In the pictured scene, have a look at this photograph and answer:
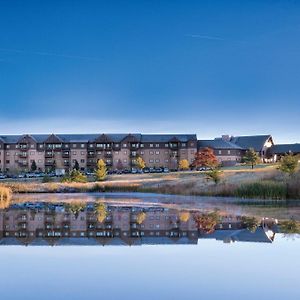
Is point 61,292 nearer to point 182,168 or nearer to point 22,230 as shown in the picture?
point 22,230

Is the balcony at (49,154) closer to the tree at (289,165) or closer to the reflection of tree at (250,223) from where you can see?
the tree at (289,165)

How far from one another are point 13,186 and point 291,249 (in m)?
53.5

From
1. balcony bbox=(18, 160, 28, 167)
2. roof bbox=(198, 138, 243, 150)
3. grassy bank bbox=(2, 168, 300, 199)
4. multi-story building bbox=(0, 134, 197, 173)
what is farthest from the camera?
balcony bbox=(18, 160, 28, 167)

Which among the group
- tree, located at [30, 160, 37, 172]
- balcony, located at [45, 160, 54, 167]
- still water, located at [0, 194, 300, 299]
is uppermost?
balcony, located at [45, 160, 54, 167]

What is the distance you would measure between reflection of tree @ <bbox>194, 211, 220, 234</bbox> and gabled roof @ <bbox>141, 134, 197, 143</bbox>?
104088mm

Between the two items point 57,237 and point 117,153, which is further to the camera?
point 117,153

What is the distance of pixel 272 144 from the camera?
135375mm

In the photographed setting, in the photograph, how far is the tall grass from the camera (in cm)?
3741

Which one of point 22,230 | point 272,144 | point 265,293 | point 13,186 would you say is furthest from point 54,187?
point 272,144

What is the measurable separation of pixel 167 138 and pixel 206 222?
109 meters

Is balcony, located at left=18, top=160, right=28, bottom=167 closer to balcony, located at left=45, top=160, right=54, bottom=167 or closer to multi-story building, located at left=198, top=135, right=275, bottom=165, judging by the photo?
balcony, located at left=45, top=160, right=54, bottom=167

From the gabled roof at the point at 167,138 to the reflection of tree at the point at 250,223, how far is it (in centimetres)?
10505

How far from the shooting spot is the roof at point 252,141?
129 metres

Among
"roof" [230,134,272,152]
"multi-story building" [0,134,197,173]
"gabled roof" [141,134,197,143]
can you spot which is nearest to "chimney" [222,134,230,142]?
"roof" [230,134,272,152]
